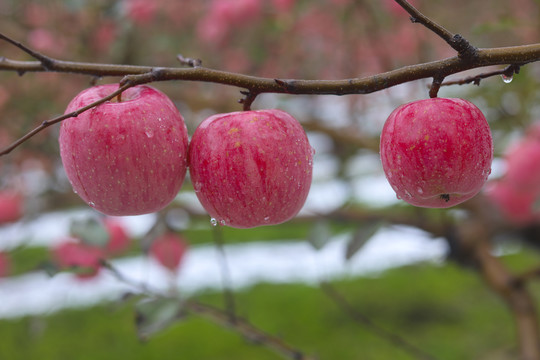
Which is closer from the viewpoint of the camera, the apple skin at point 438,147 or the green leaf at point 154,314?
the apple skin at point 438,147

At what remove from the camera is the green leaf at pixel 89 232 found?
0.84 metres

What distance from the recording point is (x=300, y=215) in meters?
1.50

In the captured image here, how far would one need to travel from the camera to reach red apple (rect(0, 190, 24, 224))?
1.63 m

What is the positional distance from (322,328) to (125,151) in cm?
160

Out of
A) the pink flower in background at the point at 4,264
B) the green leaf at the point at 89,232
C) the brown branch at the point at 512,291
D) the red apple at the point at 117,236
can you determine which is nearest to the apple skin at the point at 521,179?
the brown branch at the point at 512,291

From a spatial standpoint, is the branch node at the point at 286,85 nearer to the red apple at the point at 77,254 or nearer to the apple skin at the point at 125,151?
the apple skin at the point at 125,151

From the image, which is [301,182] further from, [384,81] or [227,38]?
[227,38]

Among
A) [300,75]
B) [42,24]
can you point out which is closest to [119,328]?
[42,24]

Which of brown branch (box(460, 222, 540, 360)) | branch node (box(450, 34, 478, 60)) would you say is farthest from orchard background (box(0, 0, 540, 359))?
branch node (box(450, 34, 478, 60))

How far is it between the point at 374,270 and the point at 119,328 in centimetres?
126

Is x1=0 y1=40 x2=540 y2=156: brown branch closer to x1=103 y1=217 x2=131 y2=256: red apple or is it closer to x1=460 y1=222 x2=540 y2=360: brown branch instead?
x1=460 y1=222 x2=540 y2=360: brown branch

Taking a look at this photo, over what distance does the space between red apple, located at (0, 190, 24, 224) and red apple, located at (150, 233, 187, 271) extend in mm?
543

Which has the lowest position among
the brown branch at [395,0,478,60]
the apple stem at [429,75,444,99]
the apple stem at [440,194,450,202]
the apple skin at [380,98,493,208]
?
the apple stem at [440,194,450,202]

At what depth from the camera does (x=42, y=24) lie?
1861 mm
